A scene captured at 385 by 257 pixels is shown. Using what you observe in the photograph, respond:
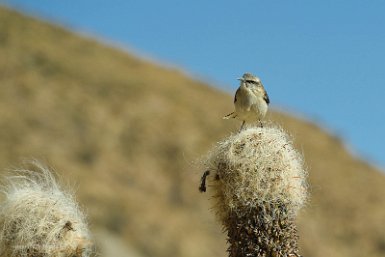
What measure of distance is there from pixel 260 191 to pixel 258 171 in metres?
0.16

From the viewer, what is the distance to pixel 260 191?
6641 millimetres

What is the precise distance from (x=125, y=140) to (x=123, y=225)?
34.8 feet

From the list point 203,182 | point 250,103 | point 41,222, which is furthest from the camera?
point 250,103

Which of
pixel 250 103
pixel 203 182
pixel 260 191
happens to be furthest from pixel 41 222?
pixel 250 103

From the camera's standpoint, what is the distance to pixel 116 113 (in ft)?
146

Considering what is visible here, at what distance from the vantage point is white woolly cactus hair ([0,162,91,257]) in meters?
7.34

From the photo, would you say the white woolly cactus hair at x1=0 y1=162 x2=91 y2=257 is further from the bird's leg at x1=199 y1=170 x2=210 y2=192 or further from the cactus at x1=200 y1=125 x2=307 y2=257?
the cactus at x1=200 y1=125 x2=307 y2=257

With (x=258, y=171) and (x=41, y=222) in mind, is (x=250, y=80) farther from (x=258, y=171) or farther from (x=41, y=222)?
(x=41, y=222)

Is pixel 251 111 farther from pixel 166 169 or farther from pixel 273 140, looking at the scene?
pixel 166 169

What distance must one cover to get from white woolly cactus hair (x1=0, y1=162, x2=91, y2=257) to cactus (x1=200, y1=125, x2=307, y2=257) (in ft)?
5.08

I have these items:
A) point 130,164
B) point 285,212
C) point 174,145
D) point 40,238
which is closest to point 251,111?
point 285,212

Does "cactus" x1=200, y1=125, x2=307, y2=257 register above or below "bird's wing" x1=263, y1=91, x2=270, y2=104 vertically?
below

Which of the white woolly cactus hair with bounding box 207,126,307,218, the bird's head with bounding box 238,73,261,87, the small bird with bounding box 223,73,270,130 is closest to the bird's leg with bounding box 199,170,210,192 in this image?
the white woolly cactus hair with bounding box 207,126,307,218

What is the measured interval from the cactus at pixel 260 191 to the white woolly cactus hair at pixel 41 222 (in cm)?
155
